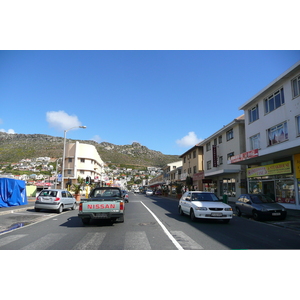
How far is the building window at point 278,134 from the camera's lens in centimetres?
2020

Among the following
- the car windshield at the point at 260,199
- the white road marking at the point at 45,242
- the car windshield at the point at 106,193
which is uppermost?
the car windshield at the point at 106,193

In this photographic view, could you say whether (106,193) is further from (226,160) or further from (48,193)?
(226,160)

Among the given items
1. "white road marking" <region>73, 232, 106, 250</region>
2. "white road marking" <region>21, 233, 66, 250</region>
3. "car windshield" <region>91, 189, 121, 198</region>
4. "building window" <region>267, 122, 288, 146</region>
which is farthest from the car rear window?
"building window" <region>267, 122, 288, 146</region>

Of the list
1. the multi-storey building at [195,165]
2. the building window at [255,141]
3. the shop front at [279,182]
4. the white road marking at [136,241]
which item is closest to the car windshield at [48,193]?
the white road marking at [136,241]

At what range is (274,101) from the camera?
21.8 m

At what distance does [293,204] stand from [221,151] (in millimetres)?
15479

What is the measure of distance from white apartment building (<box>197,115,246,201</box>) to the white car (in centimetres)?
1287

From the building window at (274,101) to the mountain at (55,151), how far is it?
256ft

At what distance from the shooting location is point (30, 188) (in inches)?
1519

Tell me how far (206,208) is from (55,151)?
3556 inches

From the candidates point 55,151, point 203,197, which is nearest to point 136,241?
point 203,197

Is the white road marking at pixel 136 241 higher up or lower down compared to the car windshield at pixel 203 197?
lower down

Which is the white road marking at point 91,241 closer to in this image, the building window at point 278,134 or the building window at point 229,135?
the building window at point 278,134

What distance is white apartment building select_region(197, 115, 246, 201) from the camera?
95.8 ft
